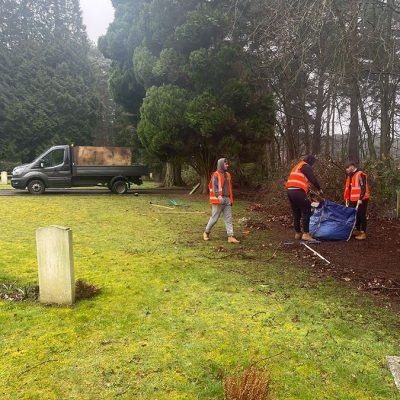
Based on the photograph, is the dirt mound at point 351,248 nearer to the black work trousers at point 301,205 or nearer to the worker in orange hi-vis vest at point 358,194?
the worker in orange hi-vis vest at point 358,194

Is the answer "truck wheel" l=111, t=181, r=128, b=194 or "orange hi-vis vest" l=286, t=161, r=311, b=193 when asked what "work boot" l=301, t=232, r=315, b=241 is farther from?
"truck wheel" l=111, t=181, r=128, b=194

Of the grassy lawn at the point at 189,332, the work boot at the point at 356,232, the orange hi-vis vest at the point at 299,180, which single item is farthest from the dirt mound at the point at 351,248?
the orange hi-vis vest at the point at 299,180

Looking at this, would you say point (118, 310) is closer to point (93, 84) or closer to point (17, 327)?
point (17, 327)

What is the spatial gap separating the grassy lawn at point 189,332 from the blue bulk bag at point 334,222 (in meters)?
1.67

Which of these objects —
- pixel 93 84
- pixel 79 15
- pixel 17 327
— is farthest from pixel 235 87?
pixel 79 15

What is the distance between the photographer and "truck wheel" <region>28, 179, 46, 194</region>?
17812 mm

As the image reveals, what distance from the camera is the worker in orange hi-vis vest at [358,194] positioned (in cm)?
809

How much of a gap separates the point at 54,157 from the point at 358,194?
47.4 ft

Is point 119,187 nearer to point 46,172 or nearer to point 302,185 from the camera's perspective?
point 46,172

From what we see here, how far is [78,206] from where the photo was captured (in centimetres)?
1373

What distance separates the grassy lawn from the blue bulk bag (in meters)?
1.67

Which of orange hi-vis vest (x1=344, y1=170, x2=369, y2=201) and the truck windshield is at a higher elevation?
the truck windshield

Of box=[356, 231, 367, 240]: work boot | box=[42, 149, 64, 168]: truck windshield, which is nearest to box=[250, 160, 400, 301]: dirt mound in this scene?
box=[356, 231, 367, 240]: work boot

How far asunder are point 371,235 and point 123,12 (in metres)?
16.4
